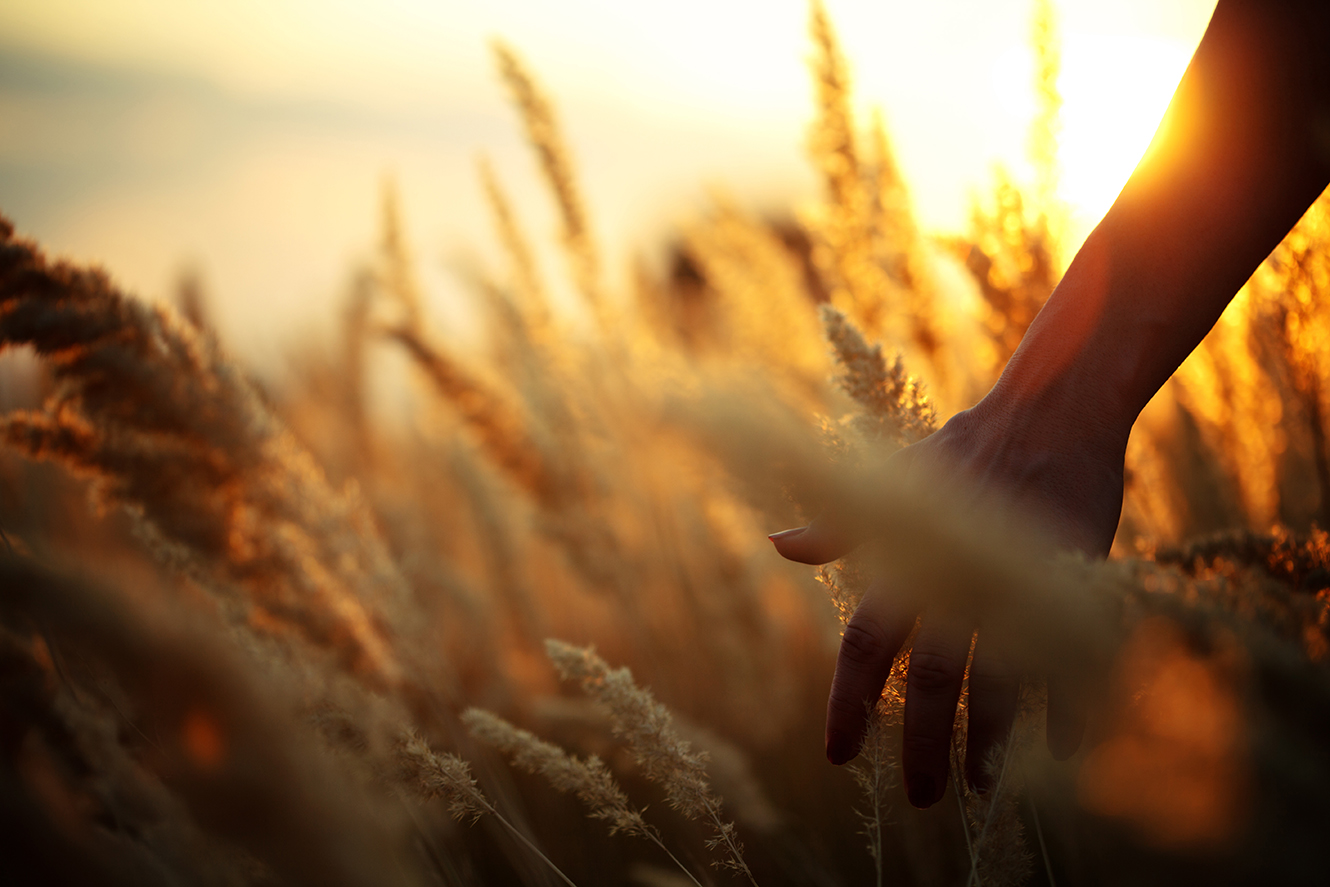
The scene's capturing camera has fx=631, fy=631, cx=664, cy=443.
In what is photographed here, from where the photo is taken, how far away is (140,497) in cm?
117

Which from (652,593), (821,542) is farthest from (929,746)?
(652,593)

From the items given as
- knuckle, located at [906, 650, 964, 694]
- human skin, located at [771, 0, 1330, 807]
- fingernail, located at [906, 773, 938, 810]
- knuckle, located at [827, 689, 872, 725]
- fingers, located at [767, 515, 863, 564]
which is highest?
human skin, located at [771, 0, 1330, 807]

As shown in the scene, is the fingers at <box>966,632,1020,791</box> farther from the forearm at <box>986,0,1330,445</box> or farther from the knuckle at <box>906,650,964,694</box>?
the forearm at <box>986,0,1330,445</box>

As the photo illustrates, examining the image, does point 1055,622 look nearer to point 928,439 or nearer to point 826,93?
point 928,439

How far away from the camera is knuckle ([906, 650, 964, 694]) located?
0.73 metres

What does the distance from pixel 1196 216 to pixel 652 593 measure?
2.20m

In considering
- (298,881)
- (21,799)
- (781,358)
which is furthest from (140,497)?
(781,358)

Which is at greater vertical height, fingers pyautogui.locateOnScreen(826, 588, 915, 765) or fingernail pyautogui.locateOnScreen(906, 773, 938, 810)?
fingers pyautogui.locateOnScreen(826, 588, 915, 765)

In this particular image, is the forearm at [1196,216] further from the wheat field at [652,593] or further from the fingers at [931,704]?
the fingers at [931,704]

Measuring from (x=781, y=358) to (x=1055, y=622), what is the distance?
1701 mm

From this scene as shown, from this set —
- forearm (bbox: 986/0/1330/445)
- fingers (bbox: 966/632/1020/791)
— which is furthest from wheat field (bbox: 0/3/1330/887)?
forearm (bbox: 986/0/1330/445)

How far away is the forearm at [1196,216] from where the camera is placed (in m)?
0.80

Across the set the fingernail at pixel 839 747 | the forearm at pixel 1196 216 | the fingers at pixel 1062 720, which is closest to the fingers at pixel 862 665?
the fingernail at pixel 839 747

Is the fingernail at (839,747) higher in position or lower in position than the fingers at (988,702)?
lower
